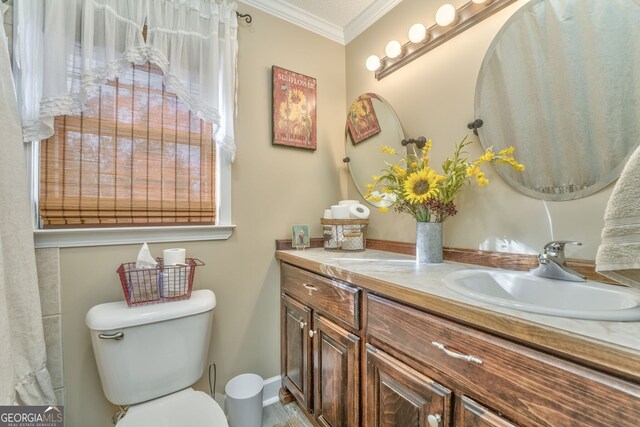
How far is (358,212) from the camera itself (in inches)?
63.1

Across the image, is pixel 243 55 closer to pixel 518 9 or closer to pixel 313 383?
pixel 518 9

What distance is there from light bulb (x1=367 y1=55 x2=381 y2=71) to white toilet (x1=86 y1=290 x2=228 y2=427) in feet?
5.17

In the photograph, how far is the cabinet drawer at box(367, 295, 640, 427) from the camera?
0.45 meters

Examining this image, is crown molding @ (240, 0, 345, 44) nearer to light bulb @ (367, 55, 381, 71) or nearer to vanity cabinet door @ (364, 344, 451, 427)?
light bulb @ (367, 55, 381, 71)

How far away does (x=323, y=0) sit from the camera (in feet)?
5.29

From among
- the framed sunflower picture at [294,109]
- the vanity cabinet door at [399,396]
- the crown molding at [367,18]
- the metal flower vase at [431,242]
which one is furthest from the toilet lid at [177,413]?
the crown molding at [367,18]

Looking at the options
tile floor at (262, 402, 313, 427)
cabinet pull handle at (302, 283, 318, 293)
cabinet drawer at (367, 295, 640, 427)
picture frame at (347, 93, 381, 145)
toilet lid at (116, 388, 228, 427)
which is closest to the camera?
cabinet drawer at (367, 295, 640, 427)

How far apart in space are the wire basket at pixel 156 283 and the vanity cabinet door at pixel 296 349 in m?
0.53

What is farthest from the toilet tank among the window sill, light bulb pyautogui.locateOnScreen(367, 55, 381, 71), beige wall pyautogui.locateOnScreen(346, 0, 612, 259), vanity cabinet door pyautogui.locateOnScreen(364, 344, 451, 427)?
light bulb pyautogui.locateOnScreen(367, 55, 381, 71)

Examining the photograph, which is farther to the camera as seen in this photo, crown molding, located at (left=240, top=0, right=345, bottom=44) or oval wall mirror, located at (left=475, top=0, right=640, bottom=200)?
crown molding, located at (left=240, top=0, right=345, bottom=44)

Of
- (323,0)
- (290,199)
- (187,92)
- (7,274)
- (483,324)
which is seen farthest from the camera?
(290,199)

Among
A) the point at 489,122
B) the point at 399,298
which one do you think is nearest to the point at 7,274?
the point at 399,298

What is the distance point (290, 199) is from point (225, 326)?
81 centimetres

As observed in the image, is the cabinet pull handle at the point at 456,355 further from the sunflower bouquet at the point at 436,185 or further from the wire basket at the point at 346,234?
the wire basket at the point at 346,234
